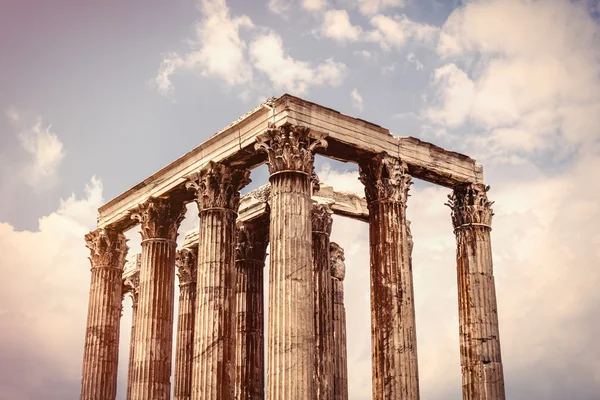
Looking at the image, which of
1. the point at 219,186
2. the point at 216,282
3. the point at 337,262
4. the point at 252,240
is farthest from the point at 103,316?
the point at 337,262

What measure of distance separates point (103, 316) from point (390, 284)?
1482 cm

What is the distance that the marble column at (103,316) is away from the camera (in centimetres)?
3841

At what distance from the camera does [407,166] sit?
108 feet

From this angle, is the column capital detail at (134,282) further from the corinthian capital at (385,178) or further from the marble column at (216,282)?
the corinthian capital at (385,178)

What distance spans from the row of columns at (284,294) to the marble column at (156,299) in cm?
5

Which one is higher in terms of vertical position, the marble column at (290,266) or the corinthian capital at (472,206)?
the corinthian capital at (472,206)

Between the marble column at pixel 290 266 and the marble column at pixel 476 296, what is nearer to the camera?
the marble column at pixel 290 266

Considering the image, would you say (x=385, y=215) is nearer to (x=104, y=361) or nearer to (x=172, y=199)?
(x=172, y=199)

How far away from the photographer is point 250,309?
127 ft

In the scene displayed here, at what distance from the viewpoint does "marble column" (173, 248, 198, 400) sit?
39.4m

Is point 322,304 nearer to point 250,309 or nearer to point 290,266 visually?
point 250,309

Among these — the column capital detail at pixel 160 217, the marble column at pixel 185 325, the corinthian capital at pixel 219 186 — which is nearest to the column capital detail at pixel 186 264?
the marble column at pixel 185 325

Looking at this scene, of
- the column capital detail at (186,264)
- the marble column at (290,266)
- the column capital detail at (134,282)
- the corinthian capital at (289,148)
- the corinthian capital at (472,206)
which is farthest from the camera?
the column capital detail at (134,282)

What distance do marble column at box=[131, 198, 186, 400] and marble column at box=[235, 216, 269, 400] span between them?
3.60 m
